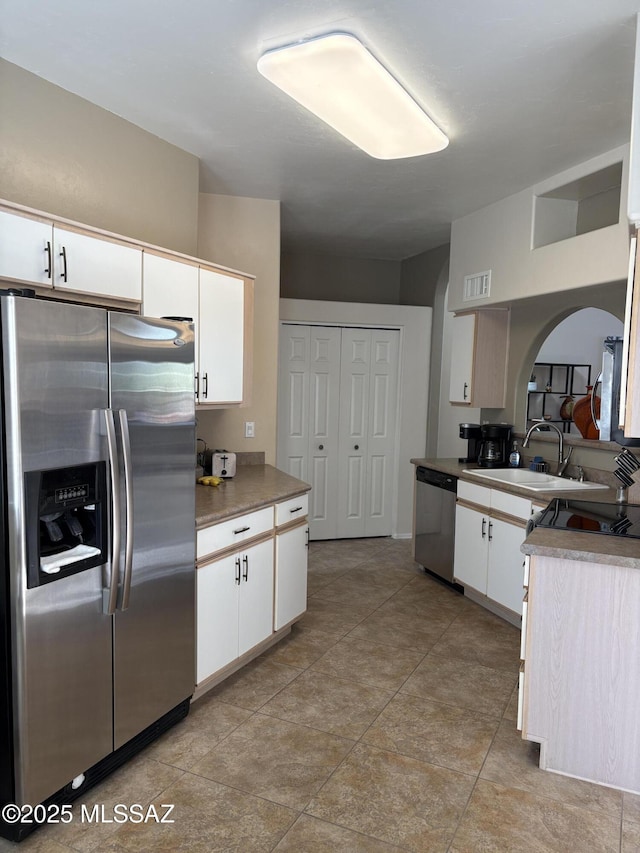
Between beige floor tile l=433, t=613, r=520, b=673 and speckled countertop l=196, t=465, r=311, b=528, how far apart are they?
125 cm

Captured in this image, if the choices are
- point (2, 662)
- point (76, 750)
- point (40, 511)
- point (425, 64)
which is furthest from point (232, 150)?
point (76, 750)

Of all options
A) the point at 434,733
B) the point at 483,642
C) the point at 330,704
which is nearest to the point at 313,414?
the point at 483,642

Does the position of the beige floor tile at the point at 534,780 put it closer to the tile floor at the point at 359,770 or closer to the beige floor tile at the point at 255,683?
the tile floor at the point at 359,770

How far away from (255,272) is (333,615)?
2.38 m

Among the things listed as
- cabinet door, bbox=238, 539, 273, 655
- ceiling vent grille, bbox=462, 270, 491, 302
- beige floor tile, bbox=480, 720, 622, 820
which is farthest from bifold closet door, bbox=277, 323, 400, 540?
beige floor tile, bbox=480, 720, 622, 820

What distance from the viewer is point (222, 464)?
3734 millimetres

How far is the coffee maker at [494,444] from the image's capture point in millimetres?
4551

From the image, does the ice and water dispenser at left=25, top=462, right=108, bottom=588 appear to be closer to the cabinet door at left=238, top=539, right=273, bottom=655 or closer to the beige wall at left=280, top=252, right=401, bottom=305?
the cabinet door at left=238, top=539, right=273, bottom=655

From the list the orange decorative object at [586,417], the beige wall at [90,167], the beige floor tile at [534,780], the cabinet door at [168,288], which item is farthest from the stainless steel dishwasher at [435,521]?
the beige wall at [90,167]

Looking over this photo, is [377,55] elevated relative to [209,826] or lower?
elevated

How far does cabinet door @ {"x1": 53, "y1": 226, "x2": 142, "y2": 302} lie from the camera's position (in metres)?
2.41

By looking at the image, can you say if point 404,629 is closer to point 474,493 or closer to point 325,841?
point 474,493

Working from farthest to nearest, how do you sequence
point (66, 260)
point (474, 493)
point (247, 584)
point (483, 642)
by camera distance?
point (474, 493) < point (483, 642) < point (247, 584) < point (66, 260)

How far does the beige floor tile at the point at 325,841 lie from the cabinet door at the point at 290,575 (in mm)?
1356
